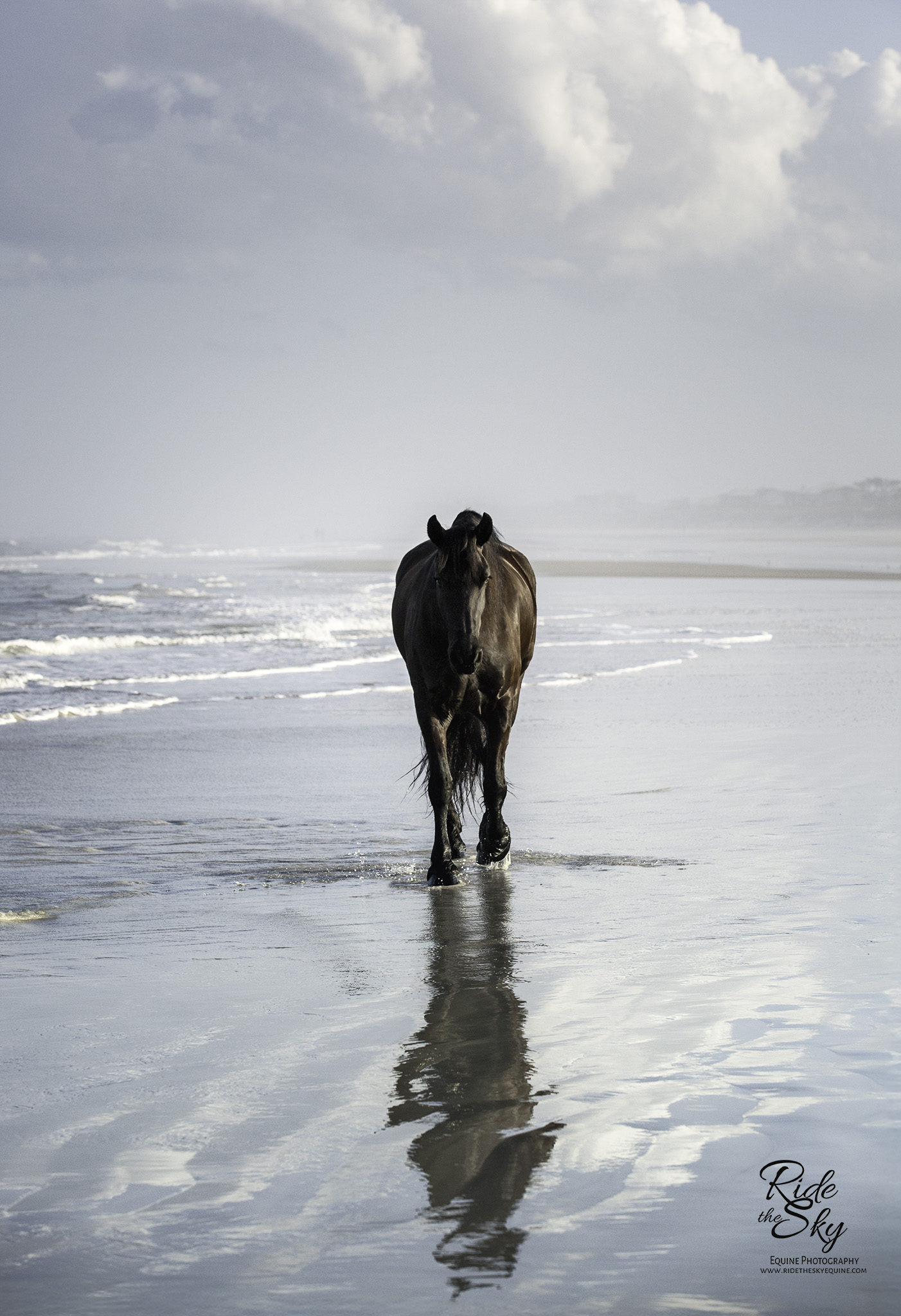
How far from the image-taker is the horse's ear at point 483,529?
563 cm

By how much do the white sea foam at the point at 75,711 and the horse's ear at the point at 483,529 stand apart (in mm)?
7476

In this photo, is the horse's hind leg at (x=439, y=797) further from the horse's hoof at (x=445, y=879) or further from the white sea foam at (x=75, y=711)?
the white sea foam at (x=75, y=711)

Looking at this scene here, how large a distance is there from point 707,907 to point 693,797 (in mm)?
2606

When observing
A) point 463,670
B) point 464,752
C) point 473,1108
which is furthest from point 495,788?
point 473,1108

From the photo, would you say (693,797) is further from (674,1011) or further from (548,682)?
(548,682)

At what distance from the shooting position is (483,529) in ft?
18.6

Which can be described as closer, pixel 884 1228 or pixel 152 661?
pixel 884 1228

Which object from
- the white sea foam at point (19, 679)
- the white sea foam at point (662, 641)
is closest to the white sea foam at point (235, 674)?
the white sea foam at point (19, 679)

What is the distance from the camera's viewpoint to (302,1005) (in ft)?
12.8

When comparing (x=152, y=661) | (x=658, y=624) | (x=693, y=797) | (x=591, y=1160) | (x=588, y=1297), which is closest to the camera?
(x=588, y=1297)

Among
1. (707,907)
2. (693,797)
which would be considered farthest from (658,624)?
(707,907)

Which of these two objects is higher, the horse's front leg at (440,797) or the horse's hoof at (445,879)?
the horse's front leg at (440,797)

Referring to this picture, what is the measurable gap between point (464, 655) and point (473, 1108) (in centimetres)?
281

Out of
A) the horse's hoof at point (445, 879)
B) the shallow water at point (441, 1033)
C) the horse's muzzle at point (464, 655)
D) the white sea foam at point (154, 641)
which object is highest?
the horse's muzzle at point (464, 655)
